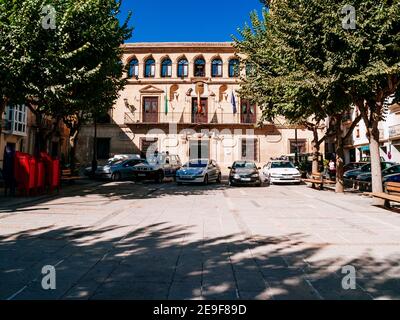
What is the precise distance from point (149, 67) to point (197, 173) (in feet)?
64.6

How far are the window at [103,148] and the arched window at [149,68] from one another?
26.9ft

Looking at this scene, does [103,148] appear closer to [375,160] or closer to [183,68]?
[183,68]

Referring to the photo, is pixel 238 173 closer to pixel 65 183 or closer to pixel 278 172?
pixel 278 172

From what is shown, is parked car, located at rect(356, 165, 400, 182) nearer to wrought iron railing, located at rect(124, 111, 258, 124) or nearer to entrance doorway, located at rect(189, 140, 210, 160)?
wrought iron railing, located at rect(124, 111, 258, 124)

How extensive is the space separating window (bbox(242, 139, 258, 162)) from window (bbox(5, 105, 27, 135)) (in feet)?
65.2

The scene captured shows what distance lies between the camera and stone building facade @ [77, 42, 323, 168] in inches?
1218

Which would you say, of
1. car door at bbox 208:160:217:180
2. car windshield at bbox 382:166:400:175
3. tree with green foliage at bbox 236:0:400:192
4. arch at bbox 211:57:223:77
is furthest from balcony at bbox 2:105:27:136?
car windshield at bbox 382:166:400:175

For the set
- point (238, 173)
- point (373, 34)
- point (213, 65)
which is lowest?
point (238, 173)

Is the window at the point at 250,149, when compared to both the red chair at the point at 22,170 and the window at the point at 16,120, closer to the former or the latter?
the window at the point at 16,120

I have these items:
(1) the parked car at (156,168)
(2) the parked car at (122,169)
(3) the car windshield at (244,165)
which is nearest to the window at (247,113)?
(1) the parked car at (156,168)

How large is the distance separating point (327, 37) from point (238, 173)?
30.5ft

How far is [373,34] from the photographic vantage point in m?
8.73

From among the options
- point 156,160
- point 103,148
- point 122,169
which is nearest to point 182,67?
point 103,148

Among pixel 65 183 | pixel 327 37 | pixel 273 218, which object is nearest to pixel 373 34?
pixel 327 37
